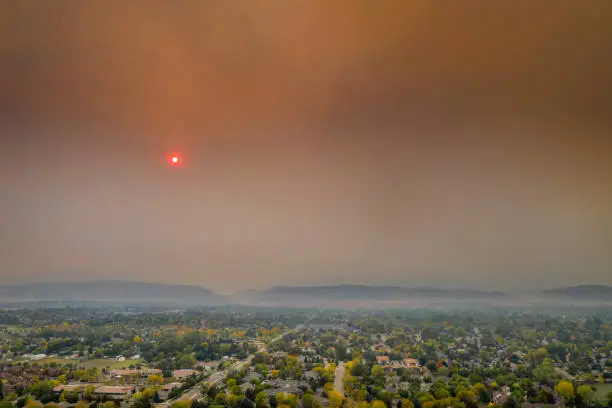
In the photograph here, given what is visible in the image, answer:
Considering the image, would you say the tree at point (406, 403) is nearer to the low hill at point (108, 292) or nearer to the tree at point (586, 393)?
the tree at point (586, 393)

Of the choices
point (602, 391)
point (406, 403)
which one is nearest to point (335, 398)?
point (406, 403)

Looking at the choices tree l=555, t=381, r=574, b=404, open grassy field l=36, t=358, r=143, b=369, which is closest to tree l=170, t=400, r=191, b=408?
open grassy field l=36, t=358, r=143, b=369

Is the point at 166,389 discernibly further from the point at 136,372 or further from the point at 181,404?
the point at 136,372

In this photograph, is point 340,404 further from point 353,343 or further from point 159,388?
point 159,388

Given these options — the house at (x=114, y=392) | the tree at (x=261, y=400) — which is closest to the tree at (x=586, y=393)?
the tree at (x=261, y=400)

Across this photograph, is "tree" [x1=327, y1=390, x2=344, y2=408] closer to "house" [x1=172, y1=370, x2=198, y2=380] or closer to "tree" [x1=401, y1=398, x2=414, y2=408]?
"tree" [x1=401, y1=398, x2=414, y2=408]
